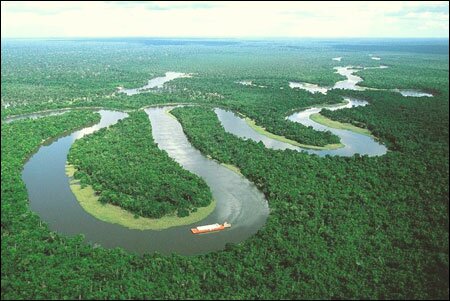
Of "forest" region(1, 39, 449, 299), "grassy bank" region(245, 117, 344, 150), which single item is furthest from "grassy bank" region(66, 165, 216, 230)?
"grassy bank" region(245, 117, 344, 150)

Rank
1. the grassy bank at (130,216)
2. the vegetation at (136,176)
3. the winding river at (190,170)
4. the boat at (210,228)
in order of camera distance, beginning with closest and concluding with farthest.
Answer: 1. the winding river at (190,170)
2. the boat at (210,228)
3. the grassy bank at (130,216)
4. the vegetation at (136,176)

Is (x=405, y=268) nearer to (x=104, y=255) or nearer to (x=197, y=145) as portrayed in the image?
(x=104, y=255)

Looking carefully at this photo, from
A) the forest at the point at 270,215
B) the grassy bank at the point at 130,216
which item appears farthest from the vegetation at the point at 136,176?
the grassy bank at the point at 130,216

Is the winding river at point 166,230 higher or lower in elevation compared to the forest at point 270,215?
lower

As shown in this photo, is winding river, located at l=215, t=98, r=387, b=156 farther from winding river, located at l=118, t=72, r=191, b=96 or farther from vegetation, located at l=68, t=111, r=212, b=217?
winding river, located at l=118, t=72, r=191, b=96

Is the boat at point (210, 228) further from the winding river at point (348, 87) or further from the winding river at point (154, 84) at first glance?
the winding river at point (348, 87)

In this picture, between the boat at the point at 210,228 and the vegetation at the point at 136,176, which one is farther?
the vegetation at the point at 136,176

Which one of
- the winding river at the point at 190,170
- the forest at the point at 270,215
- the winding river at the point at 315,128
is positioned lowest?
the winding river at the point at 315,128
